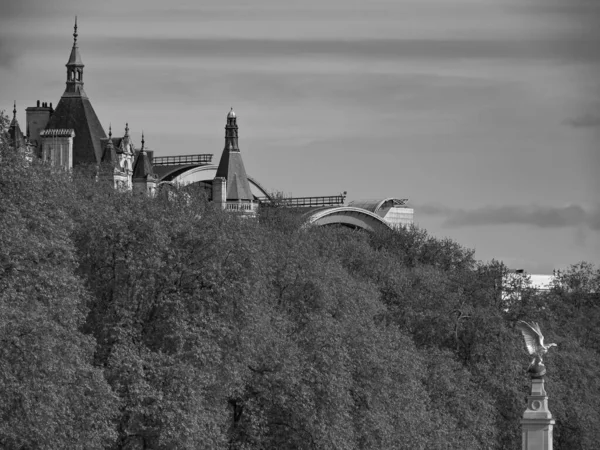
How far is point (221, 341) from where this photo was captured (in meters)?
87.9

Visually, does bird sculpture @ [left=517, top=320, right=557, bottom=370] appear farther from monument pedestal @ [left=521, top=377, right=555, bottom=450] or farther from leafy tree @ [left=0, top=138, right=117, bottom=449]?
leafy tree @ [left=0, top=138, right=117, bottom=449]

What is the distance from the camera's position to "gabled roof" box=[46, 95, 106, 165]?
570 ft

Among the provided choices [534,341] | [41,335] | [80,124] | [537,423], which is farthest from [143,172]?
[41,335]

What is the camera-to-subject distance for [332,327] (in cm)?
9931

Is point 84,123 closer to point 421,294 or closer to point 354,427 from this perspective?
point 421,294

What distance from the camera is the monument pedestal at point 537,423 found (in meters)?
91.4

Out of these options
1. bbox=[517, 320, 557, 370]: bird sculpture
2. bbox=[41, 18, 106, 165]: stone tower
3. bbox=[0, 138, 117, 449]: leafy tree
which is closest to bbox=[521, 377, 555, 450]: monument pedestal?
bbox=[517, 320, 557, 370]: bird sculpture

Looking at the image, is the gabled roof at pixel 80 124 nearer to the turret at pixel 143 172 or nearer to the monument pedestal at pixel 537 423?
the turret at pixel 143 172

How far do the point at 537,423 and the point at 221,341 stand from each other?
1530cm

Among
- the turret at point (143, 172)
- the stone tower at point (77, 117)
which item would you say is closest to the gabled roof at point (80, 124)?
the stone tower at point (77, 117)

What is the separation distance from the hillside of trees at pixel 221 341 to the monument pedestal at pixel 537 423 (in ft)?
27.6

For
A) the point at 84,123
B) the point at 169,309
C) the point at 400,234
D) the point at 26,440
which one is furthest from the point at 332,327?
the point at 84,123

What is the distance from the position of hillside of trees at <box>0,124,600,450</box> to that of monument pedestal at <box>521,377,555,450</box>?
842cm

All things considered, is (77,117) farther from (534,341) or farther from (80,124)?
(534,341)
